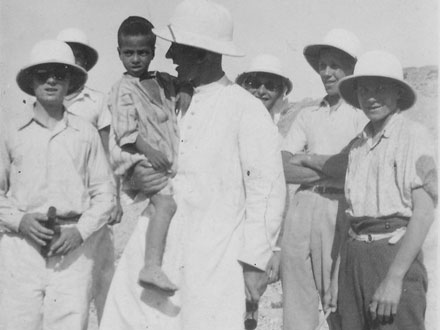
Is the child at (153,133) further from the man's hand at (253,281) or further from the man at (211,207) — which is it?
the man's hand at (253,281)

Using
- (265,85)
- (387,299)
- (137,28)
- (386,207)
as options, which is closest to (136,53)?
(137,28)

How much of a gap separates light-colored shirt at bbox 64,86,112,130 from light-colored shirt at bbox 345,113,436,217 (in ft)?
6.83

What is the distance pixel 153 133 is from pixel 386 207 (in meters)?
1.25

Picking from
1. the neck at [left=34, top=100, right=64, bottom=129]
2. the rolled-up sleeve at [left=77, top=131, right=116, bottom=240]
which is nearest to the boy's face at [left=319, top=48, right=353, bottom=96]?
the rolled-up sleeve at [left=77, top=131, right=116, bottom=240]

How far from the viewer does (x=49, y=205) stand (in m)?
3.94

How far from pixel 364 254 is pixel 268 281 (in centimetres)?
54

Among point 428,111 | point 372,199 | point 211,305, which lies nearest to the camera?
point 211,305

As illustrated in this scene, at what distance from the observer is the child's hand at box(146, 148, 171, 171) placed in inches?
132

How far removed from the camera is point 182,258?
3.27m

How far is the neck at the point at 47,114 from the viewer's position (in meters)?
4.08

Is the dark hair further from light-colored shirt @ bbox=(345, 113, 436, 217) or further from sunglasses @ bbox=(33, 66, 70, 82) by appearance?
light-colored shirt @ bbox=(345, 113, 436, 217)

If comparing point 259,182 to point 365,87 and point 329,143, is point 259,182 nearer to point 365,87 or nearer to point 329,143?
point 365,87

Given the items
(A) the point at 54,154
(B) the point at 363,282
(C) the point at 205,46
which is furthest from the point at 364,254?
(A) the point at 54,154

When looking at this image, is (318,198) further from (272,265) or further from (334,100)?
(272,265)
